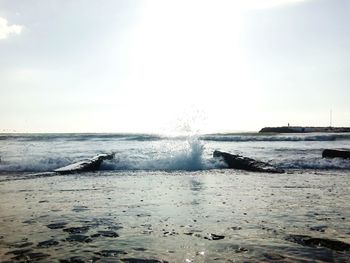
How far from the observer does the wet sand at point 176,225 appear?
4086 mm

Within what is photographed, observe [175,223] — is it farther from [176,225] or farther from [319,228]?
[319,228]

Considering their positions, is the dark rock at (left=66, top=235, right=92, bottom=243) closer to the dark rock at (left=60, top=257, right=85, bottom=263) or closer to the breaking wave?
the dark rock at (left=60, top=257, right=85, bottom=263)

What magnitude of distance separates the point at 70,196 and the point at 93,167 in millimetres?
8820

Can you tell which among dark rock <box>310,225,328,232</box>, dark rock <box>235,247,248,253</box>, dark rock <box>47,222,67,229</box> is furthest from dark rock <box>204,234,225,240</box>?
dark rock <box>47,222,67,229</box>

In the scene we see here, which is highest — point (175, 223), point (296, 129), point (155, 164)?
point (296, 129)

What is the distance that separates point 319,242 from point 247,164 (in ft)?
39.1

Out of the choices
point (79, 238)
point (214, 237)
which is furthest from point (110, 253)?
point (214, 237)

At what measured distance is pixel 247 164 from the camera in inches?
643

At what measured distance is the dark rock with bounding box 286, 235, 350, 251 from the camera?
4297mm

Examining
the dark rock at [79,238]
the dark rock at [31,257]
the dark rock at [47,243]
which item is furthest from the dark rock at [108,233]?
the dark rock at [31,257]

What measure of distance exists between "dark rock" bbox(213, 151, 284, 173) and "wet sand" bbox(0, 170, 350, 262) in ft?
17.5

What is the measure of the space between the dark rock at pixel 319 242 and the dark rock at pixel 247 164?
9865 mm

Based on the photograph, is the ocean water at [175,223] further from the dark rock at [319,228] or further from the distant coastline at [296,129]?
the distant coastline at [296,129]

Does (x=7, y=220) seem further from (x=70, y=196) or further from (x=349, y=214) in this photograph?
(x=349, y=214)
